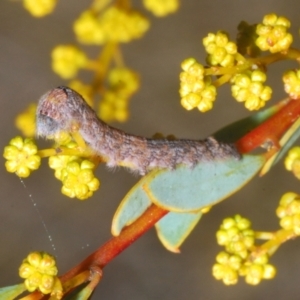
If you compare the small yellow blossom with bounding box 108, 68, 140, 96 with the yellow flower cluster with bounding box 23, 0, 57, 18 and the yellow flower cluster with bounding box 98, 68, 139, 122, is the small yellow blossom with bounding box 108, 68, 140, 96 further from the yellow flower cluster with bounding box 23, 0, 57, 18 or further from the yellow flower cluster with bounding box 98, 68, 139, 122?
the yellow flower cluster with bounding box 23, 0, 57, 18

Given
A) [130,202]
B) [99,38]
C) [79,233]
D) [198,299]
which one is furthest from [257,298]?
[130,202]

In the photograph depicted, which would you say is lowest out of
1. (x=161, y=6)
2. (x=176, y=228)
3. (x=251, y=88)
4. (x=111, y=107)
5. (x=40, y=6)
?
(x=176, y=228)

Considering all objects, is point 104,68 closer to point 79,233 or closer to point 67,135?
point 67,135

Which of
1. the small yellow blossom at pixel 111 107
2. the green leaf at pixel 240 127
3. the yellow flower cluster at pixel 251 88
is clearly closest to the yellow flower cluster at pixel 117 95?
the small yellow blossom at pixel 111 107

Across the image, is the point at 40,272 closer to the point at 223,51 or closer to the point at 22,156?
the point at 22,156

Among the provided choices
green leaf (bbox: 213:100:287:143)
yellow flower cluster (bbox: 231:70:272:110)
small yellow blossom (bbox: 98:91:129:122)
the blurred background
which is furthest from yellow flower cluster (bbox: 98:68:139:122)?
the blurred background

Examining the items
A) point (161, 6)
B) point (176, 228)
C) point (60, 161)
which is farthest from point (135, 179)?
point (60, 161)
